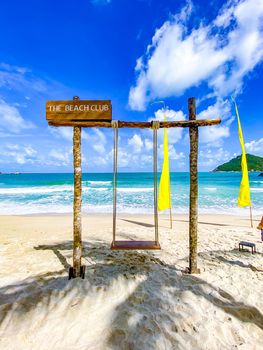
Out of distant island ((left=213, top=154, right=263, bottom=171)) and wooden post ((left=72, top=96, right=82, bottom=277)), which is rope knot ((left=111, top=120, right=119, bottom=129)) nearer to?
wooden post ((left=72, top=96, right=82, bottom=277))

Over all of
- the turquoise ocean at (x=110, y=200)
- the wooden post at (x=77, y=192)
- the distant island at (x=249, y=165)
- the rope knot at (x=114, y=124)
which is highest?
the distant island at (x=249, y=165)

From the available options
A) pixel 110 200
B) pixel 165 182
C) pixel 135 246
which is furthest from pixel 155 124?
pixel 110 200

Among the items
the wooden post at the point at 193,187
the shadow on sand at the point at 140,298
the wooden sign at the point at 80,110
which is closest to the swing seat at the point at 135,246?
the shadow on sand at the point at 140,298

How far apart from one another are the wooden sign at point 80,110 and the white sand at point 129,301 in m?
2.92

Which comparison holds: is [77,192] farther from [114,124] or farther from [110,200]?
[110,200]

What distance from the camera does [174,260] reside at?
5.38 metres

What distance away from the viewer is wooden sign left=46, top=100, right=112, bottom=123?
3957 millimetres

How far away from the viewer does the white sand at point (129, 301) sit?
283 cm

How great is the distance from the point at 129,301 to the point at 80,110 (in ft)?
10.8

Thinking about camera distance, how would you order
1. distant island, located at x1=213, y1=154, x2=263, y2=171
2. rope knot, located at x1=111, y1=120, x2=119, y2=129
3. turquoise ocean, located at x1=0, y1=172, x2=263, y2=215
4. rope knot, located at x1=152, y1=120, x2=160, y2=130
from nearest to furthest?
rope knot, located at x1=111, y1=120, x2=119, y2=129 → rope knot, located at x1=152, y1=120, x2=160, y2=130 → turquoise ocean, located at x1=0, y1=172, x2=263, y2=215 → distant island, located at x1=213, y1=154, x2=263, y2=171

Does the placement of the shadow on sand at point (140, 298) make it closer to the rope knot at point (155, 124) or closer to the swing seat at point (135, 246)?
the swing seat at point (135, 246)

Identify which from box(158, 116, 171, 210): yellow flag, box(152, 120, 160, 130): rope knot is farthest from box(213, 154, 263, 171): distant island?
box(152, 120, 160, 130): rope knot

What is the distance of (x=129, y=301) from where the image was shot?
11.5 feet

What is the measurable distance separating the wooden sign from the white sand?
2919 mm
